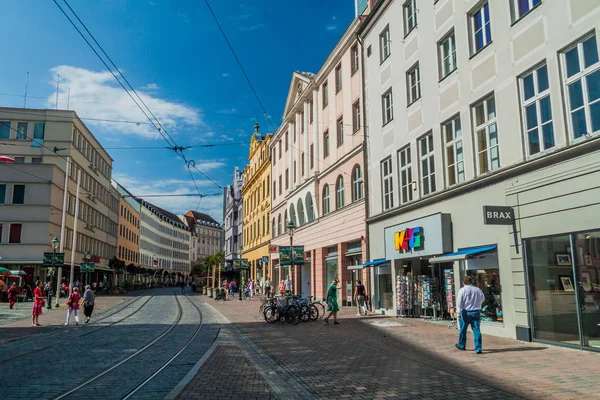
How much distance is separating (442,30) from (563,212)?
30.5ft

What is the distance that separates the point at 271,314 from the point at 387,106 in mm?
10931

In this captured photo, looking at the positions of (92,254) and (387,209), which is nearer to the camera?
(387,209)

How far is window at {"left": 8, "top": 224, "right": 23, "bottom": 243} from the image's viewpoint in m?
47.1

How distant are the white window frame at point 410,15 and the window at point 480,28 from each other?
427 centimetres

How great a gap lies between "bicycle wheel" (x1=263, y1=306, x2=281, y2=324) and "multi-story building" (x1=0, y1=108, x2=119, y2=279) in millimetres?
26661

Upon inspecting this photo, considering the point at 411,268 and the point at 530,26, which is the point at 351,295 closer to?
the point at 411,268

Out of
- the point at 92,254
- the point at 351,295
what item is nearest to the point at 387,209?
the point at 351,295

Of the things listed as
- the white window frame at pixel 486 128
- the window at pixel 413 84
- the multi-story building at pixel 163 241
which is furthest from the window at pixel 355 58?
the multi-story building at pixel 163 241

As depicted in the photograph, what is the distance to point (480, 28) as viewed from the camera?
16.7 metres

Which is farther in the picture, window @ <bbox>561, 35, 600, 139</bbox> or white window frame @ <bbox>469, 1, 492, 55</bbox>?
white window frame @ <bbox>469, 1, 492, 55</bbox>

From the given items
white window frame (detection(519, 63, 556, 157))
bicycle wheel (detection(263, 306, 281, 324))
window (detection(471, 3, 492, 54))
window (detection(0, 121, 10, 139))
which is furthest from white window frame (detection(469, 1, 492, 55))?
window (detection(0, 121, 10, 139))

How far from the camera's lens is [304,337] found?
50.8 feet

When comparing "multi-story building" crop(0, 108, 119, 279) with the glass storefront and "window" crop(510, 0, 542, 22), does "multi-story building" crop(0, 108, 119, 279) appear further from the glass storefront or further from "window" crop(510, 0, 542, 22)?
the glass storefront

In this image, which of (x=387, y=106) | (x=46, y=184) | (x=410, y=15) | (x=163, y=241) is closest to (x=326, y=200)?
(x=387, y=106)
